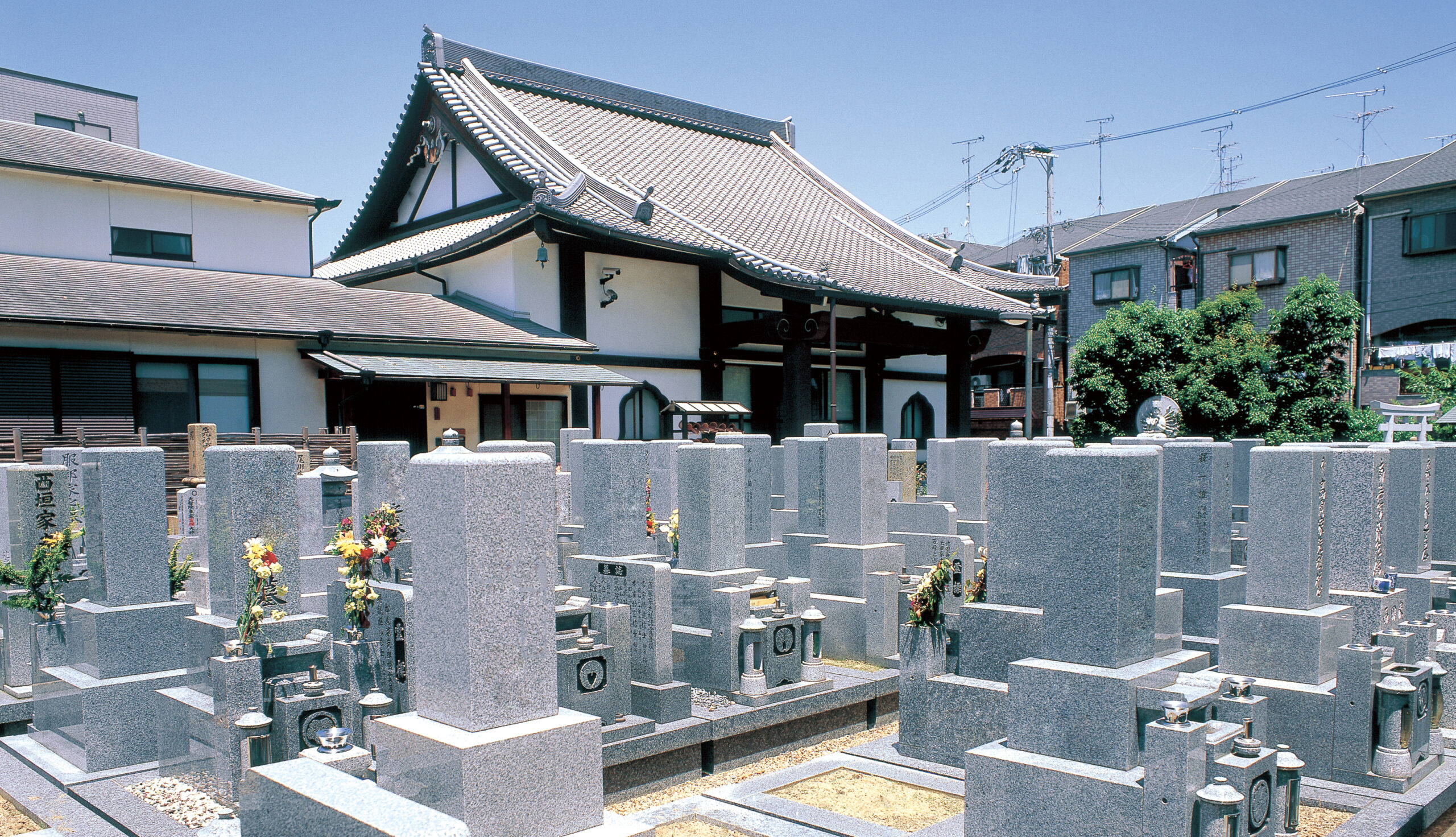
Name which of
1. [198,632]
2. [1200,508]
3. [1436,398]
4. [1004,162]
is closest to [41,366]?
[198,632]

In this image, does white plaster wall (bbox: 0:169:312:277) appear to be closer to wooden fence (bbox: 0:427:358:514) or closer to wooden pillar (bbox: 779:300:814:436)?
wooden fence (bbox: 0:427:358:514)

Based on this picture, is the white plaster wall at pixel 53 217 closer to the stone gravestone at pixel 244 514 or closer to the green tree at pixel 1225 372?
the stone gravestone at pixel 244 514

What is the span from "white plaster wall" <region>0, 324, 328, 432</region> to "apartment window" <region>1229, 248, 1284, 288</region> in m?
25.6

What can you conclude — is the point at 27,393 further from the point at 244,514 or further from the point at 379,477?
the point at 244,514

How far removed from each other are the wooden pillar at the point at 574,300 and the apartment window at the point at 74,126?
11.9 meters

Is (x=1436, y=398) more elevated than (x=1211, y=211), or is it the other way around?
(x=1211, y=211)

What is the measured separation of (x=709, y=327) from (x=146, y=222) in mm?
10564

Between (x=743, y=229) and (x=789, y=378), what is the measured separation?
368cm

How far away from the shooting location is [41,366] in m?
12.9

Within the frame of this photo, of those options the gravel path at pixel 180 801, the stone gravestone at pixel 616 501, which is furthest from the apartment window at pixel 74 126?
the gravel path at pixel 180 801

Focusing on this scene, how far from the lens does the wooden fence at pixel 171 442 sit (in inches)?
484

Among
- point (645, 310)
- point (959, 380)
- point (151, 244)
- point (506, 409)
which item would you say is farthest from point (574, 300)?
point (959, 380)

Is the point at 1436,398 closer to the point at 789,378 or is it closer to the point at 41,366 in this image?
the point at 789,378

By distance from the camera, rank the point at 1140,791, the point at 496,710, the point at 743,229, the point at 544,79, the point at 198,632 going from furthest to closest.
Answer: the point at 544,79
the point at 743,229
the point at 198,632
the point at 1140,791
the point at 496,710
